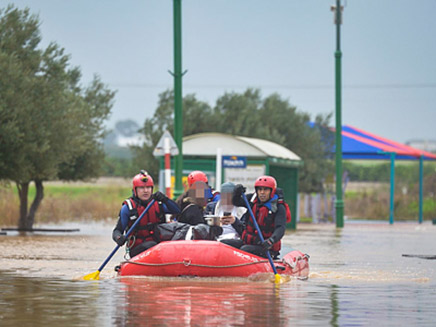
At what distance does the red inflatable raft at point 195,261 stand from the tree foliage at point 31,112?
16.5m

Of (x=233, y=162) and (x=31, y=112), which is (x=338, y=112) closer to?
(x=233, y=162)

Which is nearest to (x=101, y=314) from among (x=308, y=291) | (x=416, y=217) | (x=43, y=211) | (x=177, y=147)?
(x=308, y=291)

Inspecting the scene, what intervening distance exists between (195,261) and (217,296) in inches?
93.0

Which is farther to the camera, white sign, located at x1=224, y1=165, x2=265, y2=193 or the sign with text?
white sign, located at x1=224, y1=165, x2=265, y2=193

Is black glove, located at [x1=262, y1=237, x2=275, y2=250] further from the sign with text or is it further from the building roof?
the building roof

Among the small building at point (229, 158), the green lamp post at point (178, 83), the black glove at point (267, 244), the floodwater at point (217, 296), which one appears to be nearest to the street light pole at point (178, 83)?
the green lamp post at point (178, 83)

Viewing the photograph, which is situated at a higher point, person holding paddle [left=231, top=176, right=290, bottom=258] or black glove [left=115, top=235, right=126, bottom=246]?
person holding paddle [left=231, top=176, right=290, bottom=258]

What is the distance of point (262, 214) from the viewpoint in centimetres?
1614

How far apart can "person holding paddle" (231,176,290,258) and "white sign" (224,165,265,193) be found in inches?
674

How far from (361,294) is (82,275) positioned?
4.49 metres

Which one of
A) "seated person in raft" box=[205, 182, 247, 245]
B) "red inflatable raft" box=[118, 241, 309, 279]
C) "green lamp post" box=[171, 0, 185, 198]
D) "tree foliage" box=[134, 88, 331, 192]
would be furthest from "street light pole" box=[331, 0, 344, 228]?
"red inflatable raft" box=[118, 241, 309, 279]

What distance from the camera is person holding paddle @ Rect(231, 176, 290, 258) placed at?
1598 cm

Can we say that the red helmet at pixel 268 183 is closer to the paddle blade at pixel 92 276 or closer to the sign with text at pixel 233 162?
the paddle blade at pixel 92 276

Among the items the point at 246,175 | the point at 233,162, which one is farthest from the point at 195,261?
the point at 246,175
